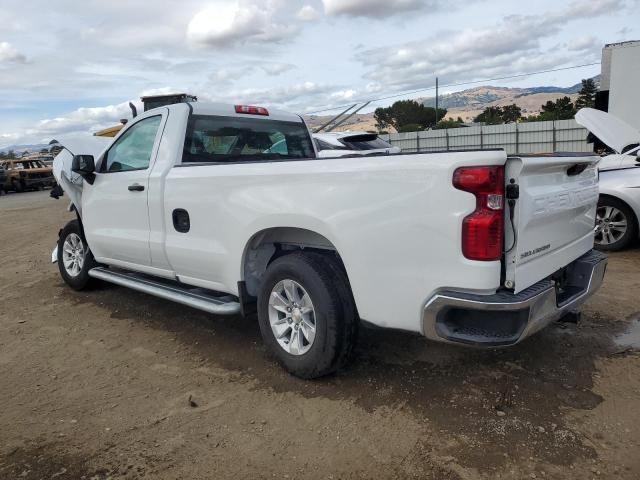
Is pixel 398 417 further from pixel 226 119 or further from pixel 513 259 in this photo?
pixel 226 119

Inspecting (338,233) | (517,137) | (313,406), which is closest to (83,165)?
(338,233)

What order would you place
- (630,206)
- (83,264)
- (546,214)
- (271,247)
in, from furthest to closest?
(630,206) < (83,264) < (271,247) < (546,214)

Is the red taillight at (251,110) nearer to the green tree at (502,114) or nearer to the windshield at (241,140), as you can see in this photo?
the windshield at (241,140)

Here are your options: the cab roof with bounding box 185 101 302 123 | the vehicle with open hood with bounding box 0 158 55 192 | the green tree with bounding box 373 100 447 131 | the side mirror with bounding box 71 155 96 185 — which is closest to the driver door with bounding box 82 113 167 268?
the side mirror with bounding box 71 155 96 185

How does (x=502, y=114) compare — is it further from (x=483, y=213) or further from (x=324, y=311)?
(x=483, y=213)

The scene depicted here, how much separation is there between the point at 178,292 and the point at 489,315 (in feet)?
8.50

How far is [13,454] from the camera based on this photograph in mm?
2971

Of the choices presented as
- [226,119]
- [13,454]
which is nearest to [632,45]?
[226,119]

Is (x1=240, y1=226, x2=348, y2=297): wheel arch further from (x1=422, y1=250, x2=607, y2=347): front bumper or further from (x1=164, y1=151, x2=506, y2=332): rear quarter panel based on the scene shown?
(x1=422, y1=250, x2=607, y2=347): front bumper

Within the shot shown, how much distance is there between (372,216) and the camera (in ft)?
9.98

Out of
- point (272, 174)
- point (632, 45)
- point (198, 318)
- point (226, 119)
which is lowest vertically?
point (198, 318)

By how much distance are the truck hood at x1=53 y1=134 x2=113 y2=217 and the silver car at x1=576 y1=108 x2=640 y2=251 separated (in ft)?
19.2

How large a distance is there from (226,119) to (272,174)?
1.48 metres

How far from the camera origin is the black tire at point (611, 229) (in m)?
6.77
